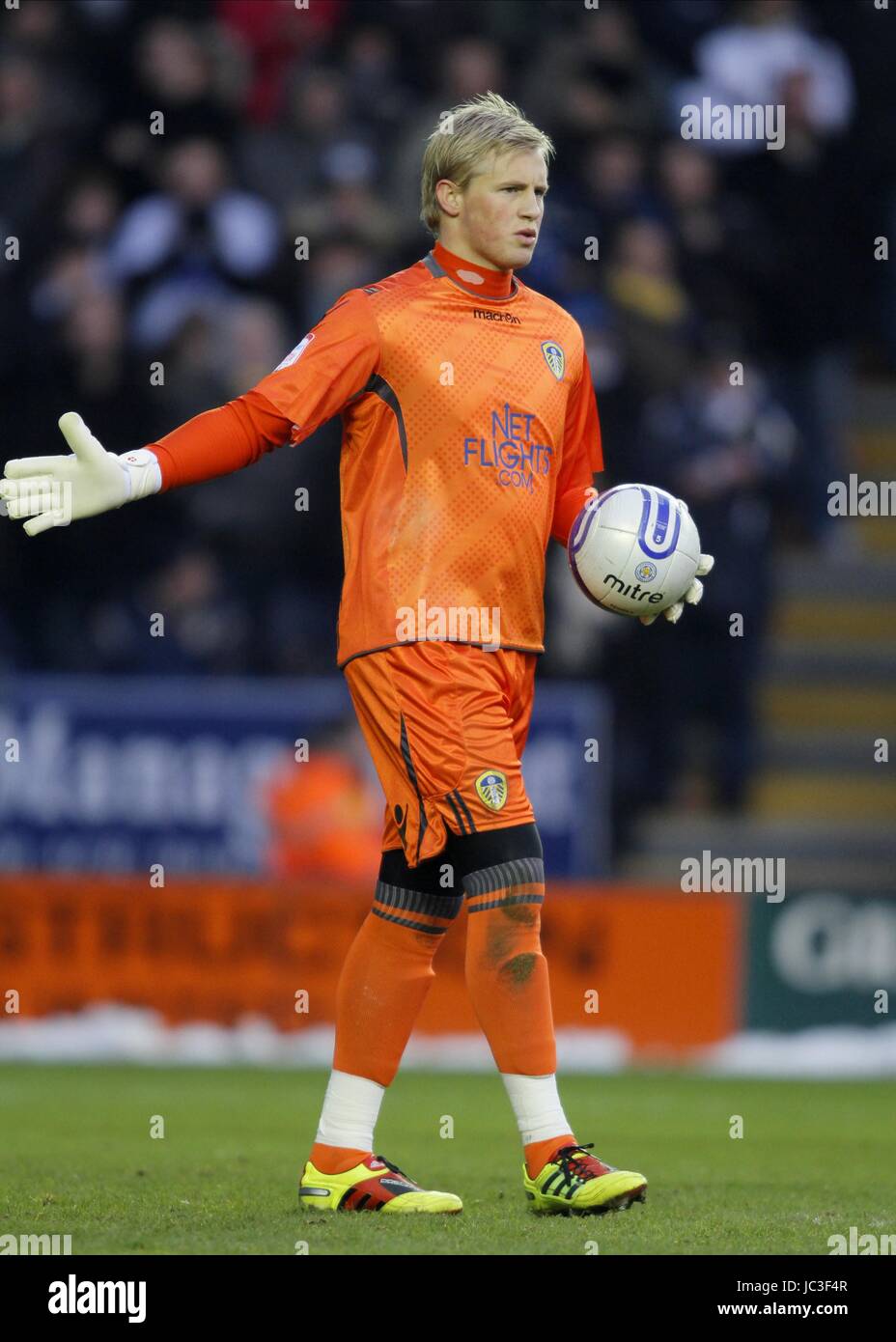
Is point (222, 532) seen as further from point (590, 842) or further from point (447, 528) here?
point (447, 528)

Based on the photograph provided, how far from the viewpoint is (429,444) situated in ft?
16.6

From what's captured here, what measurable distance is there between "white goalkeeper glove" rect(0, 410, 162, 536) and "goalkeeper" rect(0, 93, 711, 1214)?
0.11 ft


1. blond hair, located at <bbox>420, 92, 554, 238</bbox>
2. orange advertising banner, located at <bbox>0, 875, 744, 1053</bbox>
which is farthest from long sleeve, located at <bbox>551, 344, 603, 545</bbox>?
orange advertising banner, located at <bbox>0, 875, 744, 1053</bbox>

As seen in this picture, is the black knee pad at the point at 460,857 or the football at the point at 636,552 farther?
the football at the point at 636,552

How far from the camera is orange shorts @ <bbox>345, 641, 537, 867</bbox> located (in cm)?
A: 490

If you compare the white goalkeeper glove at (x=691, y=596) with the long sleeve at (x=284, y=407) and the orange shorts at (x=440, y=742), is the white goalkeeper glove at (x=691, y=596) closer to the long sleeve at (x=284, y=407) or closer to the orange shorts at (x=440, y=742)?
the orange shorts at (x=440, y=742)

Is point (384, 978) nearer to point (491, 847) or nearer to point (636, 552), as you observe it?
point (491, 847)

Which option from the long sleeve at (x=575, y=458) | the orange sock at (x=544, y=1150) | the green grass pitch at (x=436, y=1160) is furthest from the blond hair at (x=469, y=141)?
the green grass pitch at (x=436, y=1160)

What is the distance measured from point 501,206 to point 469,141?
161mm

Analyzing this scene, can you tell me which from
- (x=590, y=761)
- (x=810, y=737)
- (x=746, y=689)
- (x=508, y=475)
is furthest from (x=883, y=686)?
(x=508, y=475)

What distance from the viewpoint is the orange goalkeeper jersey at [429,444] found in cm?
498

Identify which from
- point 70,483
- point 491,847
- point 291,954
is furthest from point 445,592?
point 291,954
